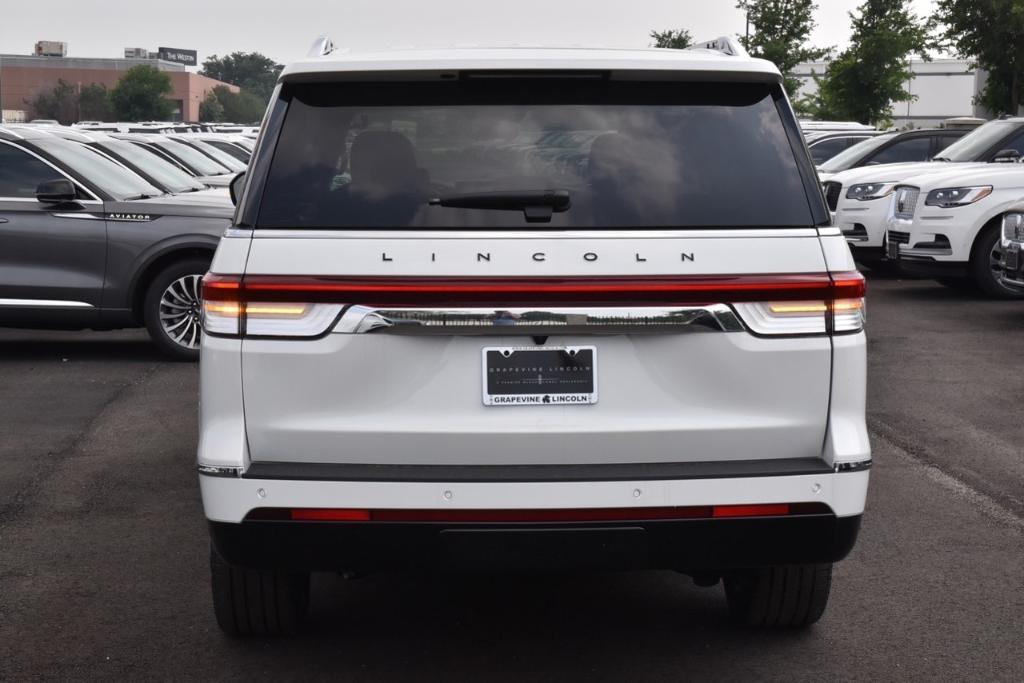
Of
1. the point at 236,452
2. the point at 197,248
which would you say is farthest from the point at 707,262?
the point at 197,248

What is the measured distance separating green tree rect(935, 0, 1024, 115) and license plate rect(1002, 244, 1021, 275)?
801 inches

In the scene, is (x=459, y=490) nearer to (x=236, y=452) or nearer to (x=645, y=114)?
(x=236, y=452)

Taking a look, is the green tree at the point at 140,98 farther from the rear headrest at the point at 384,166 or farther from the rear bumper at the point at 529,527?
the rear bumper at the point at 529,527

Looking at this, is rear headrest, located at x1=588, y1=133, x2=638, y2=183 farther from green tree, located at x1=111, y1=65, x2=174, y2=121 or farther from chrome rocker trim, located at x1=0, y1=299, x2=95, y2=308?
green tree, located at x1=111, y1=65, x2=174, y2=121

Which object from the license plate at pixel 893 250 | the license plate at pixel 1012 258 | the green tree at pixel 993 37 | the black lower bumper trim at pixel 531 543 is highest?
the green tree at pixel 993 37

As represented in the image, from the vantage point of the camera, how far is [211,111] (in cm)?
16375

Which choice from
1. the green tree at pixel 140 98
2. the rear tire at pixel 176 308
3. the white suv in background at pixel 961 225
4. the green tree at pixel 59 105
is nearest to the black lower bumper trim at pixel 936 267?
the white suv in background at pixel 961 225

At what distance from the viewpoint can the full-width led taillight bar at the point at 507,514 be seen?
3918 mm

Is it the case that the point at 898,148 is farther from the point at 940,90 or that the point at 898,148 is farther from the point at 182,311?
the point at 940,90

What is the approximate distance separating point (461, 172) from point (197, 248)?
758 centimetres

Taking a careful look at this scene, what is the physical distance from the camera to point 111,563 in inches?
232

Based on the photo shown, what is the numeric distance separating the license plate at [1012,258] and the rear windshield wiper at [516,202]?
993cm

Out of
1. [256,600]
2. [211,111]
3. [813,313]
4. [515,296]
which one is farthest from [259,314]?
[211,111]

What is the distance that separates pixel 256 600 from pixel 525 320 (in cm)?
147
